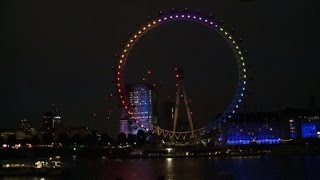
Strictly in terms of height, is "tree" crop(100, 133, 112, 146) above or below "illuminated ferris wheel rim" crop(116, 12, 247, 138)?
below

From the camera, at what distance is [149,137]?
101438 millimetres

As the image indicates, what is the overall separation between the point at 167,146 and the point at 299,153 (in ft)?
69.7

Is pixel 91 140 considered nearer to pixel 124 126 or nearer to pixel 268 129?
pixel 124 126

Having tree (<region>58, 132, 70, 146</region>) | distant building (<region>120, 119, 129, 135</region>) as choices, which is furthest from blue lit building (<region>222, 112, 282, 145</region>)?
tree (<region>58, 132, 70, 146</region>)

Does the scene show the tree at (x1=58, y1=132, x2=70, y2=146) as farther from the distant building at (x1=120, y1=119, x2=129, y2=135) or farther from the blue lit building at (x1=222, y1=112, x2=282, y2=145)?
the blue lit building at (x1=222, y1=112, x2=282, y2=145)

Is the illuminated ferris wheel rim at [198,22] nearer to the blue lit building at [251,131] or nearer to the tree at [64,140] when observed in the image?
the tree at [64,140]

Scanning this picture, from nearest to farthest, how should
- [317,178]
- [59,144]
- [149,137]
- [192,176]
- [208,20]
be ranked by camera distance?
[317,178], [192,176], [208,20], [149,137], [59,144]

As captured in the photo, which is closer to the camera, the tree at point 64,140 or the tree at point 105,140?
the tree at point 64,140

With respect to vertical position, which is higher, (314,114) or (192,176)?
(314,114)

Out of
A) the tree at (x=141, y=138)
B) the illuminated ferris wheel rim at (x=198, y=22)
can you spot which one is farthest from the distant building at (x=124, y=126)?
the illuminated ferris wheel rim at (x=198, y=22)

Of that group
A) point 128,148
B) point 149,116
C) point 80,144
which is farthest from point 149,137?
point 149,116

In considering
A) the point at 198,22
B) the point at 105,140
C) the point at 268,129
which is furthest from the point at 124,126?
the point at 198,22

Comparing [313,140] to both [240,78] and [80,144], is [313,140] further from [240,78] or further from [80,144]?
[240,78]

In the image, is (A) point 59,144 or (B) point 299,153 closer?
(B) point 299,153
